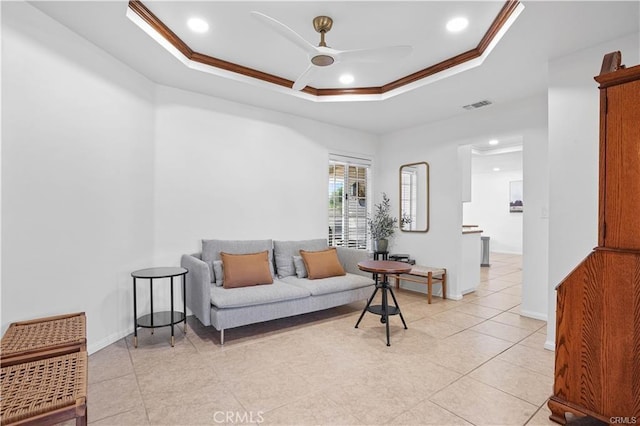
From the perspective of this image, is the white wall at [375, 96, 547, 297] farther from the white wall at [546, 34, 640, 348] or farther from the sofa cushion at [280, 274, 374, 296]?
the sofa cushion at [280, 274, 374, 296]

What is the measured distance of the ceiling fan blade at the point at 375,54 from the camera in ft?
7.61

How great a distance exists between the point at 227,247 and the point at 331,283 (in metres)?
1.31

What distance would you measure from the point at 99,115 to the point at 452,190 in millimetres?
4441

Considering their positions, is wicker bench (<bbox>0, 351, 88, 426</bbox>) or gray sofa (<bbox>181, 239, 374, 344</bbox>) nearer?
wicker bench (<bbox>0, 351, 88, 426</bbox>)

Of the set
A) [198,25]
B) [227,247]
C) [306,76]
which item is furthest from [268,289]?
[198,25]

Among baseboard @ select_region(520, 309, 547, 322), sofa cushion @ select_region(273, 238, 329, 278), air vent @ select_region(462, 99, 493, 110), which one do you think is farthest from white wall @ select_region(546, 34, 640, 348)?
sofa cushion @ select_region(273, 238, 329, 278)

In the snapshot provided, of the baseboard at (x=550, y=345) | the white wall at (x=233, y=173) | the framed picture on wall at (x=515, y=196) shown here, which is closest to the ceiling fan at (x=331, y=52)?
the white wall at (x=233, y=173)

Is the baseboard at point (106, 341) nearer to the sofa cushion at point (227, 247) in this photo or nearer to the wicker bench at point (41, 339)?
the wicker bench at point (41, 339)

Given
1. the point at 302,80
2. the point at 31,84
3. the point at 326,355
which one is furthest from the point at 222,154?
the point at 326,355

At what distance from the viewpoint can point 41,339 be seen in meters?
1.88

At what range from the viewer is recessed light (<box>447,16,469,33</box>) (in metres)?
2.57

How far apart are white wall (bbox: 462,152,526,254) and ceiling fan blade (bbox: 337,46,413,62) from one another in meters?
7.65

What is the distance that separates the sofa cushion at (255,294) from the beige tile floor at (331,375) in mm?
381

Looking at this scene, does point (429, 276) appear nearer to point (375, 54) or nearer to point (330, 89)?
point (330, 89)
